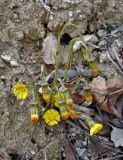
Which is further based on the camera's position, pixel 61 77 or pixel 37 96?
pixel 61 77

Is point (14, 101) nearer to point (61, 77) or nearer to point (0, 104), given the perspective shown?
point (0, 104)

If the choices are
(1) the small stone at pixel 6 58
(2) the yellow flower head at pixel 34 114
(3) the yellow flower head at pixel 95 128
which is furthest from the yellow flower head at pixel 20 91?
(3) the yellow flower head at pixel 95 128

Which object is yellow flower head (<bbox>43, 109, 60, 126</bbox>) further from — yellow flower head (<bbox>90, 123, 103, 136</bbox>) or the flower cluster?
yellow flower head (<bbox>90, 123, 103, 136</bbox>)

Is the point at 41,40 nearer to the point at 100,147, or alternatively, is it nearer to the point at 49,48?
the point at 49,48

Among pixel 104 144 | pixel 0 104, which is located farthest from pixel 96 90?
pixel 0 104

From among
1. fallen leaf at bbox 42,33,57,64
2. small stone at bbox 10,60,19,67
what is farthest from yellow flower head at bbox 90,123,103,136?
small stone at bbox 10,60,19,67

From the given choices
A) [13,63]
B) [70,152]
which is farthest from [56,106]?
[13,63]

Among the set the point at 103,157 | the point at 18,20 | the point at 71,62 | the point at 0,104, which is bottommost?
the point at 103,157
